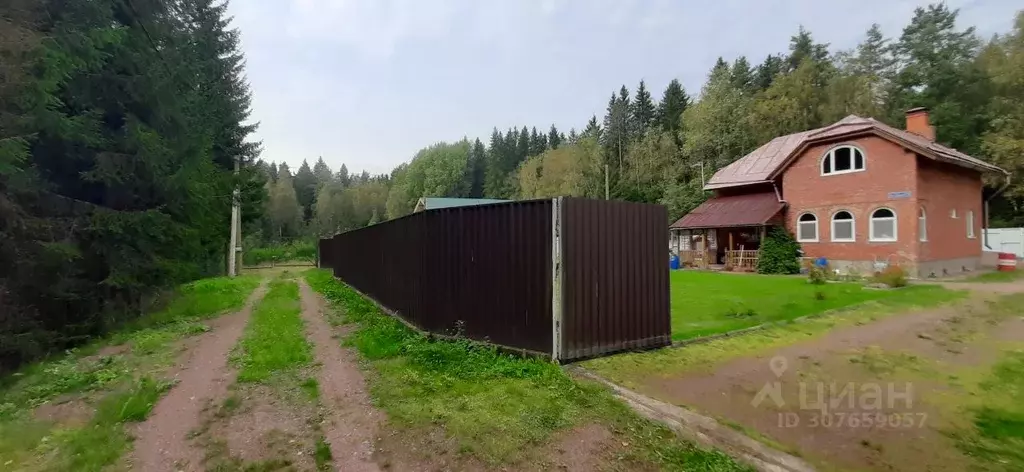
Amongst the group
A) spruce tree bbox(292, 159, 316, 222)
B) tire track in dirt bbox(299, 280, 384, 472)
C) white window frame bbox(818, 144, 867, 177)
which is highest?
spruce tree bbox(292, 159, 316, 222)

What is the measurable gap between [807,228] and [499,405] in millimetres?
19103

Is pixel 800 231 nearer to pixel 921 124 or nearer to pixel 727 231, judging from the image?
pixel 727 231

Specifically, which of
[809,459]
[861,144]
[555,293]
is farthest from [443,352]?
[861,144]

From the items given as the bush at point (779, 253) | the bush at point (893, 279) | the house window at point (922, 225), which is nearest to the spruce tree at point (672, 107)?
the bush at point (779, 253)

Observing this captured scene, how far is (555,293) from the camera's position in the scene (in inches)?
212

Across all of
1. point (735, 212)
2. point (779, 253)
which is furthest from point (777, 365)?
point (735, 212)

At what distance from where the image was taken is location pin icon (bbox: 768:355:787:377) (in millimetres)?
5387

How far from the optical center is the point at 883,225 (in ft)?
53.8

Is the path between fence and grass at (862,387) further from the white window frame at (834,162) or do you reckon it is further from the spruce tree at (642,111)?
the spruce tree at (642,111)

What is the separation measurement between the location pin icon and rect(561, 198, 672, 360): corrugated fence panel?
130 centimetres

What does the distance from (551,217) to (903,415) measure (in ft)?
12.7

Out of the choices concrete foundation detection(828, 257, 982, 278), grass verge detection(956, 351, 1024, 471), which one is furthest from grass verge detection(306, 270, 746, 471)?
concrete foundation detection(828, 257, 982, 278)

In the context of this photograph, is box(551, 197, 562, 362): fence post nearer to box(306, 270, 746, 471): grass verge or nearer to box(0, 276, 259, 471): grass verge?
box(306, 270, 746, 471): grass verge

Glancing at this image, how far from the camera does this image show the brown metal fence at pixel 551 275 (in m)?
5.49
